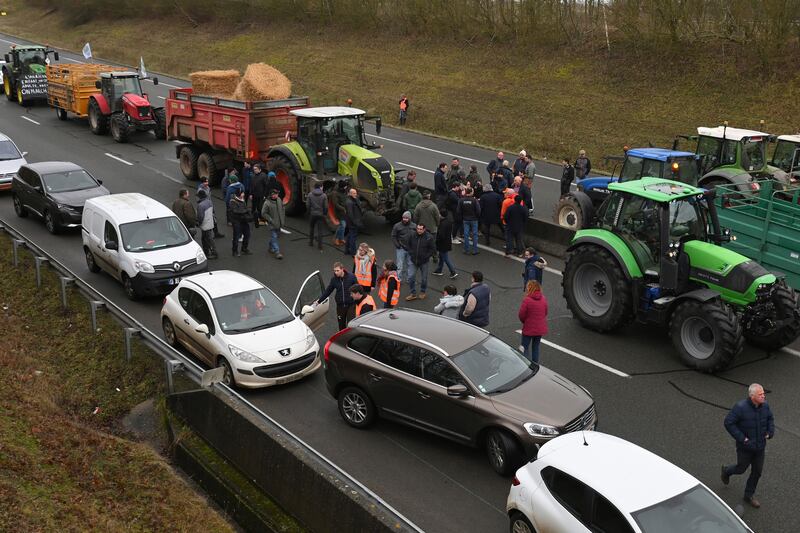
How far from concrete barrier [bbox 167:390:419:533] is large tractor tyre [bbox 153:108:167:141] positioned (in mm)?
20417

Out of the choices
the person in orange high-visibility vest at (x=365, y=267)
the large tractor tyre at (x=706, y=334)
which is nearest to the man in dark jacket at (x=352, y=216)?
the person in orange high-visibility vest at (x=365, y=267)

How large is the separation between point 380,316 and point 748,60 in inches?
999

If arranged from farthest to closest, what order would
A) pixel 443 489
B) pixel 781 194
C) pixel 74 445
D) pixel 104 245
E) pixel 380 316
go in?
pixel 781 194 → pixel 104 245 → pixel 380 316 → pixel 74 445 → pixel 443 489

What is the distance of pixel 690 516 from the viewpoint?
6.85 m

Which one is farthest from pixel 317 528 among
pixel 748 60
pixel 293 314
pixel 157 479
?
pixel 748 60

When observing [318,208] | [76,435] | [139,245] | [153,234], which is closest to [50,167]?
[153,234]

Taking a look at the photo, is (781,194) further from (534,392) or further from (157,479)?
(157,479)

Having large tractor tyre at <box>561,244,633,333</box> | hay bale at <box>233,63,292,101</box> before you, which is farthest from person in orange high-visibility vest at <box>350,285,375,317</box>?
hay bale at <box>233,63,292,101</box>

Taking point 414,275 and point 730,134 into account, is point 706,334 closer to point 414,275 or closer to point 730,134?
point 414,275

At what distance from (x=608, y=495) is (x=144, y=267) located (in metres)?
10.2

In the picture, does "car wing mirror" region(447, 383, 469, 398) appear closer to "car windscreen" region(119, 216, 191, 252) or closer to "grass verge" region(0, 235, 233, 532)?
"grass verge" region(0, 235, 233, 532)

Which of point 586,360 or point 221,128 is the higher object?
point 221,128

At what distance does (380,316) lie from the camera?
10.6 meters

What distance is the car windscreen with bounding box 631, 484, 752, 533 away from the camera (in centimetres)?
670
